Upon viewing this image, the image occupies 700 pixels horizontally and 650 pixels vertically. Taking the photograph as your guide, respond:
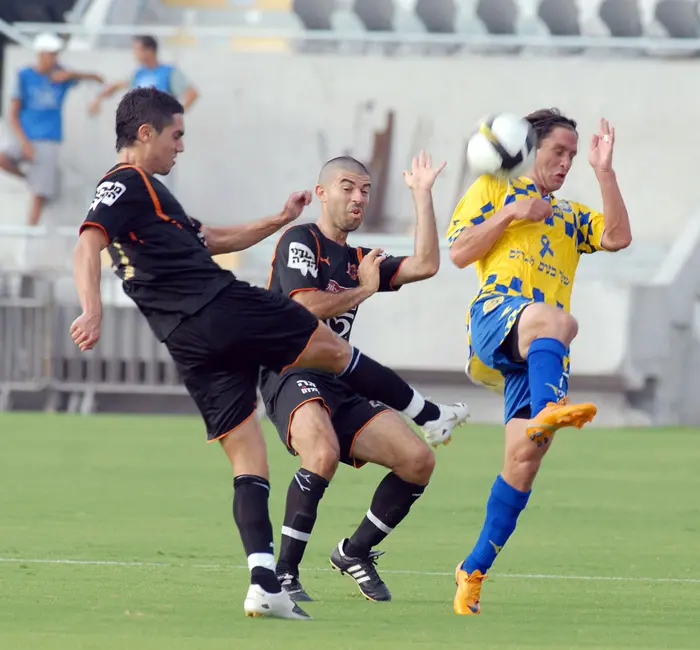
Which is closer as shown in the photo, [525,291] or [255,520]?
[255,520]

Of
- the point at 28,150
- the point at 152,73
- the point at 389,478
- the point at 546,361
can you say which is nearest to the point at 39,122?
the point at 28,150

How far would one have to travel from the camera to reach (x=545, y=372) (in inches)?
268

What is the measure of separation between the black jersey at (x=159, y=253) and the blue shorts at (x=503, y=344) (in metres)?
1.15

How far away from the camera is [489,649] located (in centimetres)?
588

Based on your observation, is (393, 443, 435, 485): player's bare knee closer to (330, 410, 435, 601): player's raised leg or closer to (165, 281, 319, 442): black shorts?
(330, 410, 435, 601): player's raised leg

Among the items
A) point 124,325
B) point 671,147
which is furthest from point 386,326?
point 671,147

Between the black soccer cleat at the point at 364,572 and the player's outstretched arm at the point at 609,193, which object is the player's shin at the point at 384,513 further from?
the player's outstretched arm at the point at 609,193

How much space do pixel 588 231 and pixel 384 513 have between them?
5.02 ft

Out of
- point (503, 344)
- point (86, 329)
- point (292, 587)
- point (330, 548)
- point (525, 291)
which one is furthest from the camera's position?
point (330, 548)

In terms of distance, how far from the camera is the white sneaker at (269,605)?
6.46 meters

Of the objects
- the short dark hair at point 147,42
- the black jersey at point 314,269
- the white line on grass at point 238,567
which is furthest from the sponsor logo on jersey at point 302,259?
the short dark hair at point 147,42

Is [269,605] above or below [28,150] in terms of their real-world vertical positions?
above

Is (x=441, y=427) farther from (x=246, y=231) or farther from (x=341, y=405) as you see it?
(x=246, y=231)

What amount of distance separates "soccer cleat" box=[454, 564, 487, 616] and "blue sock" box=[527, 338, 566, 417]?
69 centimetres
